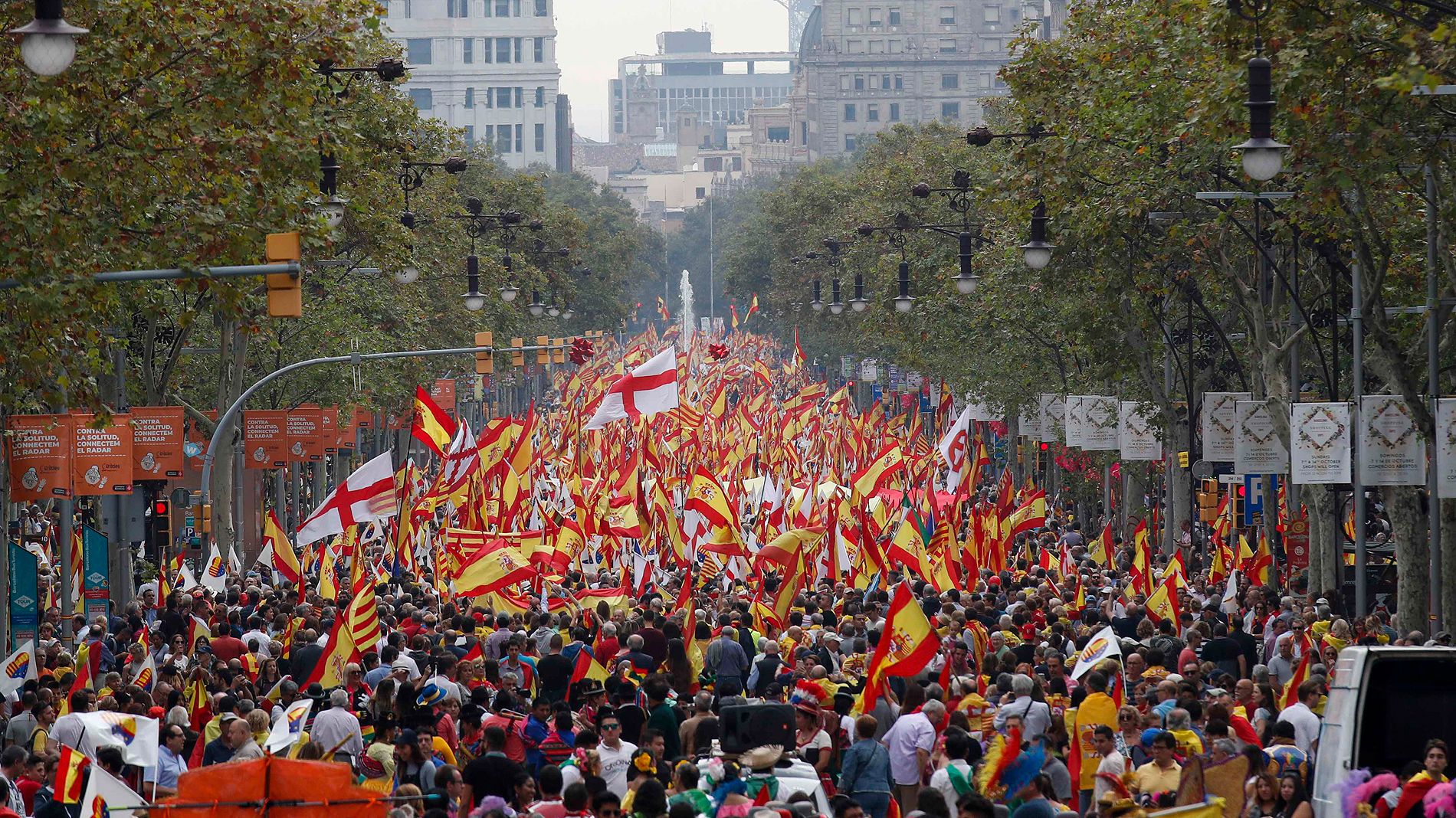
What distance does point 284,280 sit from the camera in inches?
658

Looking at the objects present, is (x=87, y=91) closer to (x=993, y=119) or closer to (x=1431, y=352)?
(x=1431, y=352)

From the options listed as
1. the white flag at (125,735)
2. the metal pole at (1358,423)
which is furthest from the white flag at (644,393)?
the white flag at (125,735)

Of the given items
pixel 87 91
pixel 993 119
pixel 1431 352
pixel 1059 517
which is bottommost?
pixel 1059 517

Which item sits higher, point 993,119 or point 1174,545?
point 993,119

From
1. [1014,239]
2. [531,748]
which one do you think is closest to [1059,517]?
[1014,239]

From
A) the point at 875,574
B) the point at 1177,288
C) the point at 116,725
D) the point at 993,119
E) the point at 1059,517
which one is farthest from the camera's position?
the point at 993,119

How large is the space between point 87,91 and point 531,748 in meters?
7.14

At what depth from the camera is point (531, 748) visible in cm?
1375

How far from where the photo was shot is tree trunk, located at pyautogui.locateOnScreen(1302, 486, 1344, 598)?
2591 centimetres

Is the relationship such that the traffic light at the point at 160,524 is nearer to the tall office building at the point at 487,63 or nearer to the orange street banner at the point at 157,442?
the orange street banner at the point at 157,442

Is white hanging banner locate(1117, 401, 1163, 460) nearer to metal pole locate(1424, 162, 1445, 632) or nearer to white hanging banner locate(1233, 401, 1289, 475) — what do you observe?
white hanging banner locate(1233, 401, 1289, 475)

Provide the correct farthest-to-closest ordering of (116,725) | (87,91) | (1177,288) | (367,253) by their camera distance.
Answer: (367,253) < (1177,288) < (87,91) < (116,725)

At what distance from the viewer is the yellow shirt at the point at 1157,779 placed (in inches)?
483

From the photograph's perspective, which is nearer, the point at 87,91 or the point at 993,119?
the point at 87,91
